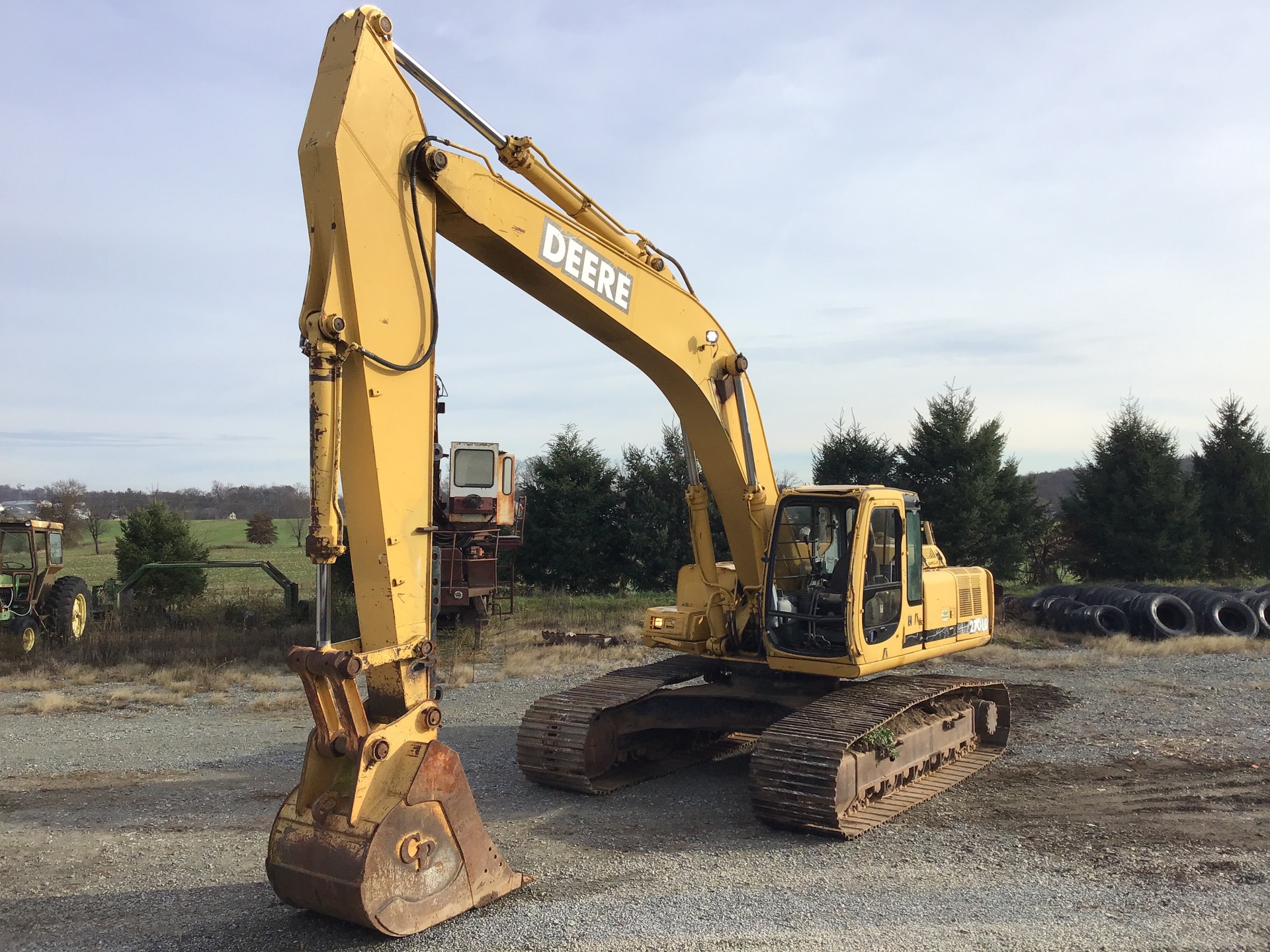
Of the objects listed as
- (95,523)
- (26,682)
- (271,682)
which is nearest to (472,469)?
(271,682)

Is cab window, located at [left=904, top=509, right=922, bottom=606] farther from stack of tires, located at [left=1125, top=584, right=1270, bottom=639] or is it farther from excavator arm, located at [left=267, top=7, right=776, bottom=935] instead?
stack of tires, located at [left=1125, top=584, right=1270, bottom=639]

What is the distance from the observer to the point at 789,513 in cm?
826

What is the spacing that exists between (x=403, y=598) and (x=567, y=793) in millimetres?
3455

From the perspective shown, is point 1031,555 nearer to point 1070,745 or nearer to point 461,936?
point 1070,745

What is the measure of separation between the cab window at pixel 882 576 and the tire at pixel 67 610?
1357cm

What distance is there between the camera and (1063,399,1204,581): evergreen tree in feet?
80.5

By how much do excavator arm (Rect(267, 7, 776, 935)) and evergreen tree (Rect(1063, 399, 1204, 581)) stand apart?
23.1 metres

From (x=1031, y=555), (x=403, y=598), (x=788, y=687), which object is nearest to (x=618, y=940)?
(x=403, y=598)

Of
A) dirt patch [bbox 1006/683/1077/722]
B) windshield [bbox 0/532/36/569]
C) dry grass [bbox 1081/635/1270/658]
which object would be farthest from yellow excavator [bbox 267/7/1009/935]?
windshield [bbox 0/532/36/569]

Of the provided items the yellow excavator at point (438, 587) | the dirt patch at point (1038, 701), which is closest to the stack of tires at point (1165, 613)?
the dirt patch at point (1038, 701)

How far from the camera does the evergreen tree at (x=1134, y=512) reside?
80.5 ft

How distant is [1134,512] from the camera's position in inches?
976

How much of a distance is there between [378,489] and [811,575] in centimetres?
431

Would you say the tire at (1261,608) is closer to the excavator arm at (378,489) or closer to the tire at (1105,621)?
the tire at (1105,621)
